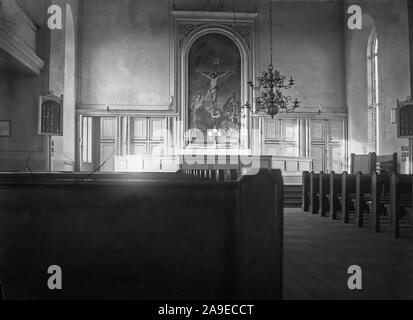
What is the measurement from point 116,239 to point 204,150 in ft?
36.7

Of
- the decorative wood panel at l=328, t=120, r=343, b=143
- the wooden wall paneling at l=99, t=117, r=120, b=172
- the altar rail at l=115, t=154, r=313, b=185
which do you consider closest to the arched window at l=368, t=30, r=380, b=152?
Result: the decorative wood panel at l=328, t=120, r=343, b=143

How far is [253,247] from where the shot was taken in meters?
1.94

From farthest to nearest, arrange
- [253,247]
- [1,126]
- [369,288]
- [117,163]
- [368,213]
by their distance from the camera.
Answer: [117,163] → [1,126] → [368,213] → [369,288] → [253,247]

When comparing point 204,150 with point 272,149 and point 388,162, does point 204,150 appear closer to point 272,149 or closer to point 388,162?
point 272,149

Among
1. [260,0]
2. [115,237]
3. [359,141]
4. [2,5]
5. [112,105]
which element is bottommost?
[115,237]

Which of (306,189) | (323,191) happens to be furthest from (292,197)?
(323,191)

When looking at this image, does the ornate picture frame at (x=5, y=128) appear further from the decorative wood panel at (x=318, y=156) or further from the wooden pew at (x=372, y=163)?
the decorative wood panel at (x=318, y=156)

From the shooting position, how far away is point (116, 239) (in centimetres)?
207

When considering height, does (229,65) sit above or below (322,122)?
above

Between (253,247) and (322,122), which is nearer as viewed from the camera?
(253,247)

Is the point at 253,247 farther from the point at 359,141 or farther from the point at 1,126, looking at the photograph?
the point at 359,141

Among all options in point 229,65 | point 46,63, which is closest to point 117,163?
point 46,63

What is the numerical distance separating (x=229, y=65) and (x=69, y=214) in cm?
1220

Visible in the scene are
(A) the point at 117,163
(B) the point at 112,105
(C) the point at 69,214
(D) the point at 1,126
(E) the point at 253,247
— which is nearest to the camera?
(E) the point at 253,247
